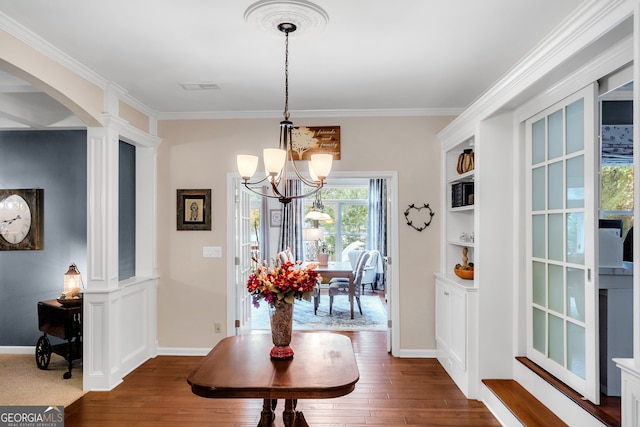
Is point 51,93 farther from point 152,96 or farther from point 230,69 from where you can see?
point 230,69

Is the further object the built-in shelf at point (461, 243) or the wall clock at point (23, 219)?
the wall clock at point (23, 219)

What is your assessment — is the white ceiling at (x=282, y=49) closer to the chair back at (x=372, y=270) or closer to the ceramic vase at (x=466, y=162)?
the ceramic vase at (x=466, y=162)

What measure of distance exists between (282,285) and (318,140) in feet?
8.17

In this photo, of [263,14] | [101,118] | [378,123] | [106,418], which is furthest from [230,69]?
[106,418]

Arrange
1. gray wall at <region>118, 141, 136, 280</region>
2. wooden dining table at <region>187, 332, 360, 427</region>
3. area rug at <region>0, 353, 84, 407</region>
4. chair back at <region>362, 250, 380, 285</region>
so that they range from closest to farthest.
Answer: wooden dining table at <region>187, 332, 360, 427</region> → area rug at <region>0, 353, 84, 407</region> → gray wall at <region>118, 141, 136, 280</region> → chair back at <region>362, 250, 380, 285</region>

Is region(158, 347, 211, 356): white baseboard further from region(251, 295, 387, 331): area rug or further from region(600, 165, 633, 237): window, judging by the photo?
region(600, 165, 633, 237): window

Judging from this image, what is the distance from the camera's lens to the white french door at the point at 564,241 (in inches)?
89.3

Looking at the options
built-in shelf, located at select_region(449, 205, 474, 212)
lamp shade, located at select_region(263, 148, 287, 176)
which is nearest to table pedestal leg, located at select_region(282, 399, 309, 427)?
lamp shade, located at select_region(263, 148, 287, 176)

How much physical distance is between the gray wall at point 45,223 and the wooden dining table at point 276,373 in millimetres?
2730

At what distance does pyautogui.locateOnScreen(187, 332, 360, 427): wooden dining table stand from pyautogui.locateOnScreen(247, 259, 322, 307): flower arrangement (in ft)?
1.12

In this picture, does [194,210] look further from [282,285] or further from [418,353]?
[418,353]

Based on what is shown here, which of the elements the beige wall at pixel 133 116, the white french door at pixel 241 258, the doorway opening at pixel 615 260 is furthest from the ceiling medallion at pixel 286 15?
the white french door at pixel 241 258

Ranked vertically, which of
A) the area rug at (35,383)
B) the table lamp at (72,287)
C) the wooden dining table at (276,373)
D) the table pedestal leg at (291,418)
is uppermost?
the table lamp at (72,287)

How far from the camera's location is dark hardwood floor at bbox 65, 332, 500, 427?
9.38 ft
